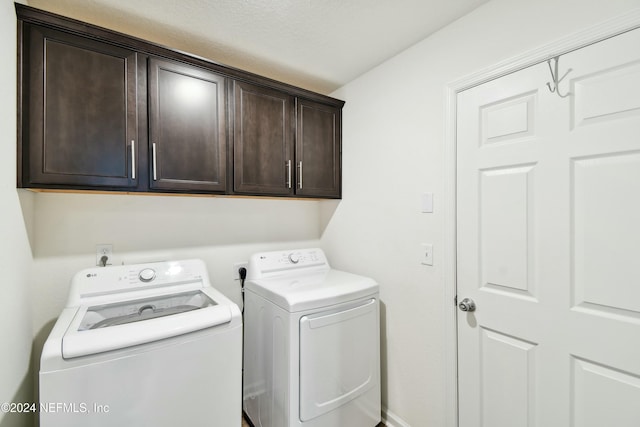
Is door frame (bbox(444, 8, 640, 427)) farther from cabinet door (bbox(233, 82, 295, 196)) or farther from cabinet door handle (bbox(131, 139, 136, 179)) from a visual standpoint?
cabinet door handle (bbox(131, 139, 136, 179))

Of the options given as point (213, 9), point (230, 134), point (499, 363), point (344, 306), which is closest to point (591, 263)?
point (499, 363)

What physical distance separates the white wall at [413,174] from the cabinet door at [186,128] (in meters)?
1.01

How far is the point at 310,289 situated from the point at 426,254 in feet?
2.34

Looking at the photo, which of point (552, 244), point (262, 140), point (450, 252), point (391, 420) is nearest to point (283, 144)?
point (262, 140)

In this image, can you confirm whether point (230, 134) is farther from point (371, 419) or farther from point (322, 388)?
point (371, 419)

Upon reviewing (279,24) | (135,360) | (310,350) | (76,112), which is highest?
(279,24)

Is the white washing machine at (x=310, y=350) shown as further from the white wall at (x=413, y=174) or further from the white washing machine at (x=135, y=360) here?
the white washing machine at (x=135, y=360)

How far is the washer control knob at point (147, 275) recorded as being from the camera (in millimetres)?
1575

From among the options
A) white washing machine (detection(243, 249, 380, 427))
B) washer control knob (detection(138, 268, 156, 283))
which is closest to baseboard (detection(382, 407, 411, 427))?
white washing machine (detection(243, 249, 380, 427))

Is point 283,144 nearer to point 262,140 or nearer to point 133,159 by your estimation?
point 262,140

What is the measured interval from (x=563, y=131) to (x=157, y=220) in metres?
2.19

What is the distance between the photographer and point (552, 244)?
46.6 inches

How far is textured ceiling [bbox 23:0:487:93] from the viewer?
1.37 m

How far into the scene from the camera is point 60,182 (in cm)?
128
